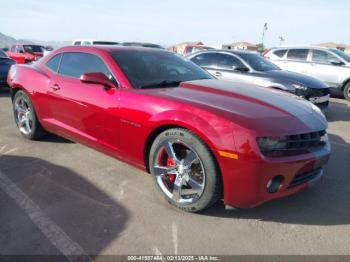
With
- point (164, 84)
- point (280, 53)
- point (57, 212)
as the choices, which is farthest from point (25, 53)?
point (57, 212)

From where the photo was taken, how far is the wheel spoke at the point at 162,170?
11.0 ft

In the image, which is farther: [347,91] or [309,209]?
[347,91]

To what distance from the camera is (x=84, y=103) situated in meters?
4.05

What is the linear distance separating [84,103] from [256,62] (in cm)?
534

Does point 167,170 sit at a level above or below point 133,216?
above

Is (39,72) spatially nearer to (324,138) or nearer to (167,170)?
(167,170)

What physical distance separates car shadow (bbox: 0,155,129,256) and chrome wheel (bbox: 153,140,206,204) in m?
0.48

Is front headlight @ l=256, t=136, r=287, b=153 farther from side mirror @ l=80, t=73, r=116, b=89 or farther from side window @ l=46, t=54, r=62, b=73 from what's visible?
side window @ l=46, t=54, r=62, b=73

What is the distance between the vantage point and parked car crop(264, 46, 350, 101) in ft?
34.8

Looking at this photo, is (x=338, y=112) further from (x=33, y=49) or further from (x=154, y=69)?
(x=33, y=49)

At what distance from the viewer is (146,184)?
3.89 meters

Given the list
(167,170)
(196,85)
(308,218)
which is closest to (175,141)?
(167,170)

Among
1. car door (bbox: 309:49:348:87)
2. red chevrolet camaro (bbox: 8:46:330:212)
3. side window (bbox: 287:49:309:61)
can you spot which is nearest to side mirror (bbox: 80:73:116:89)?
red chevrolet camaro (bbox: 8:46:330:212)

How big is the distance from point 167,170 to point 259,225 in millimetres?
988
